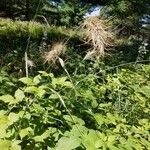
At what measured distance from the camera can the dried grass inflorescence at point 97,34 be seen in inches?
105

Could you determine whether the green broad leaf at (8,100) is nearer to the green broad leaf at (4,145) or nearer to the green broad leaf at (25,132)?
the green broad leaf at (25,132)

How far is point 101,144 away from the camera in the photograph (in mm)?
2254

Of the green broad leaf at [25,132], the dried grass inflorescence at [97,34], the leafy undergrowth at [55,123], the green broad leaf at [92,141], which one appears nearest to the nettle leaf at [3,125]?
the leafy undergrowth at [55,123]

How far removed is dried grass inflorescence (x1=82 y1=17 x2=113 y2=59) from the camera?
2.66 m

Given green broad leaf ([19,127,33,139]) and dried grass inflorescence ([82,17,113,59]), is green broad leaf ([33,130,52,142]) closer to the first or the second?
green broad leaf ([19,127,33,139])

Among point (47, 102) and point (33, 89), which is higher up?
point (33, 89)

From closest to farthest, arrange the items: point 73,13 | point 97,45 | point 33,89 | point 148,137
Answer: point 33,89
point 97,45
point 148,137
point 73,13

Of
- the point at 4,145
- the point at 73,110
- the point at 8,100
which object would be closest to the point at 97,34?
the point at 73,110

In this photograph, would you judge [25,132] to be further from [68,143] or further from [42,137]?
[68,143]

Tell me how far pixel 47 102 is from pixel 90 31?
23.2 inches

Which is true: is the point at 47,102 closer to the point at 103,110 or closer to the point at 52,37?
the point at 103,110

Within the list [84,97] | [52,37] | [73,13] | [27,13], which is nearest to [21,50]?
[52,37]

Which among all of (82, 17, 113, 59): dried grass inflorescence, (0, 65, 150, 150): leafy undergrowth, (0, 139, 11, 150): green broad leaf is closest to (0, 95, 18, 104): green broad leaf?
(0, 65, 150, 150): leafy undergrowth

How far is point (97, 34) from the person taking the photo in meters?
2.69
